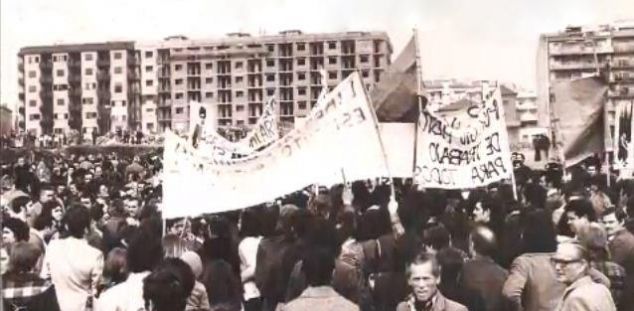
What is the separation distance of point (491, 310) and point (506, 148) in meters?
1.64

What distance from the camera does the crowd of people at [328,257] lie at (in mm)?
3102

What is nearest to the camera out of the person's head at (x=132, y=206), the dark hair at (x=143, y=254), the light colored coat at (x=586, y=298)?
the light colored coat at (x=586, y=298)

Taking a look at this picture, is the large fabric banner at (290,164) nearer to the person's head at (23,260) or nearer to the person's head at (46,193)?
the person's head at (23,260)

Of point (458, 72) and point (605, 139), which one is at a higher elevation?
point (458, 72)

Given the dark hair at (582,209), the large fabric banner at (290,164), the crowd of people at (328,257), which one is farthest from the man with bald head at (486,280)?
the large fabric banner at (290,164)

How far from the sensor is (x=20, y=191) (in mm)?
4945

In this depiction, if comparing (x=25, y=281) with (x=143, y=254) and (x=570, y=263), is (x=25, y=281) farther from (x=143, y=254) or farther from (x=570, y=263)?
(x=570, y=263)

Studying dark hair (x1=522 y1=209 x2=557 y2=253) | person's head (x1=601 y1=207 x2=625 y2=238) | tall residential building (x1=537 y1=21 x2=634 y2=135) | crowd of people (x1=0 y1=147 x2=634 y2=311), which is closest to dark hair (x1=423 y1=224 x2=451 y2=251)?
crowd of people (x1=0 y1=147 x2=634 y2=311)

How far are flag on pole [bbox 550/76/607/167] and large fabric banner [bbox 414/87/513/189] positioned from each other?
0.83 m

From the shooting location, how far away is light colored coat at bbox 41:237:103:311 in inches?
153

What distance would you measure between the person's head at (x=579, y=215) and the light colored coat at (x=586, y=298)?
36.4 inches

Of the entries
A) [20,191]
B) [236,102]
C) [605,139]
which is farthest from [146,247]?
[605,139]

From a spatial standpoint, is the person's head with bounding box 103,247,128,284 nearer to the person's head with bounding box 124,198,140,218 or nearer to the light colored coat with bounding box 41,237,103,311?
the light colored coat with bounding box 41,237,103,311

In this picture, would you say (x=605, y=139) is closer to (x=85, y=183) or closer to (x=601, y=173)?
(x=601, y=173)
